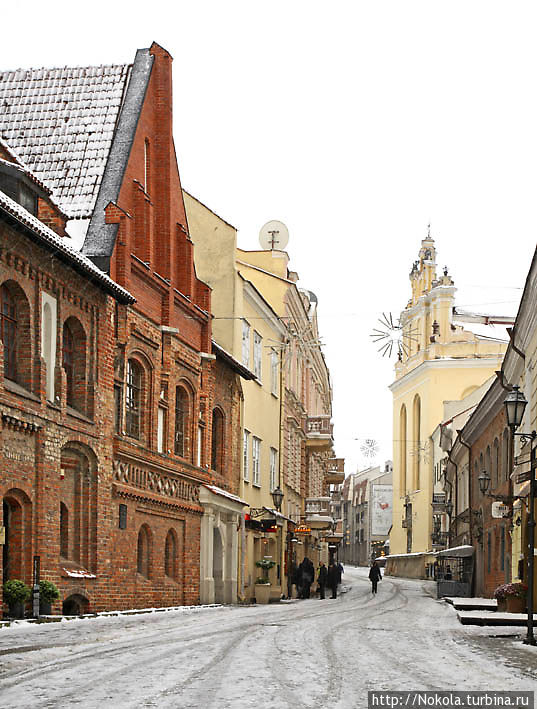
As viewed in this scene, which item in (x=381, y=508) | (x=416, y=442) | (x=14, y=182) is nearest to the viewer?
(x=14, y=182)

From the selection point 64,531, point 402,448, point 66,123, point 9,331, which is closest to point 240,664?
point 9,331

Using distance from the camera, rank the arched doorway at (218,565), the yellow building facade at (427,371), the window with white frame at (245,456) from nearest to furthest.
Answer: the arched doorway at (218,565) < the window with white frame at (245,456) < the yellow building facade at (427,371)

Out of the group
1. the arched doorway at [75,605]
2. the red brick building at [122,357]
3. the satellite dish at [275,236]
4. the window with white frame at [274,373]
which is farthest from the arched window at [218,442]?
the satellite dish at [275,236]

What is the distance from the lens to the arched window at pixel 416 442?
292ft

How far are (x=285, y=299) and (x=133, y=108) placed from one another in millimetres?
19202

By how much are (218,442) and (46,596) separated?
15.2 meters

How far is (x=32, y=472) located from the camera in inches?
826

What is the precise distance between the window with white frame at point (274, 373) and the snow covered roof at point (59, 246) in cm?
1910

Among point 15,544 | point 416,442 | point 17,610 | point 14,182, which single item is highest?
point 14,182

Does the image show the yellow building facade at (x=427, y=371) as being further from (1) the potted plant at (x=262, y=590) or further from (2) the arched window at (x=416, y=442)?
(1) the potted plant at (x=262, y=590)

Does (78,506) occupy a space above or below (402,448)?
above

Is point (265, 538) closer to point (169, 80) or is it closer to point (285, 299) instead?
point (285, 299)

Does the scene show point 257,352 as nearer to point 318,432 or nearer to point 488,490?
point 488,490

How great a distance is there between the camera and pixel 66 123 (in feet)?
93.1
